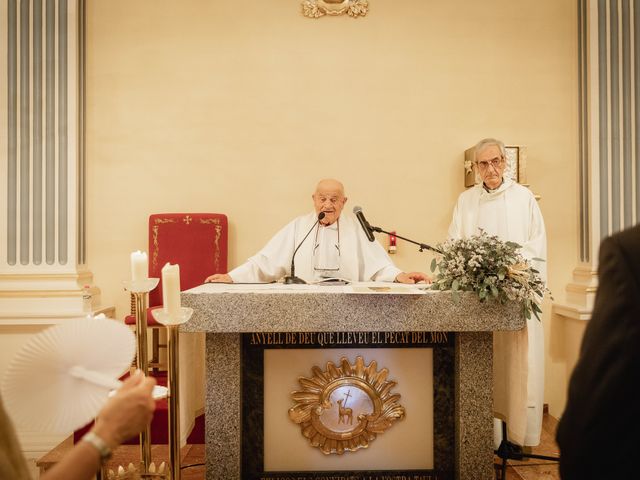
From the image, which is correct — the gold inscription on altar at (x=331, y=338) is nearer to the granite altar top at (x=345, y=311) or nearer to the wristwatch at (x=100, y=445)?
the granite altar top at (x=345, y=311)

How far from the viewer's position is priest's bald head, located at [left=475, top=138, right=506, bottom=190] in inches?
152

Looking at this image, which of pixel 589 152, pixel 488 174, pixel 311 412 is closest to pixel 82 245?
pixel 311 412

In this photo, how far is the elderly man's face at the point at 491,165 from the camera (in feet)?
12.7

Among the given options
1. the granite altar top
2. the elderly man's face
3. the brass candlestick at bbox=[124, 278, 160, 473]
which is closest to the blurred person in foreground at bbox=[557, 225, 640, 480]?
the brass candlestick at bbox=[124, 278, 160, 473]

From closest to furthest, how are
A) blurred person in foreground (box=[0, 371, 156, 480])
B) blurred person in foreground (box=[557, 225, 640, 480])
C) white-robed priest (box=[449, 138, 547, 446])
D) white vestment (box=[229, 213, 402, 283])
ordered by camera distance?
1. blurred person in foreground (box=[557, 225, 640, 480])
2. blurred person in foreground (box=[0, 371, 156, 480])
3. white-robed priest (box=[449, 138, 547, 446])
4. white vestment (box=[229, 213, 402, 283])

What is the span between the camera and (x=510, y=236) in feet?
12.8

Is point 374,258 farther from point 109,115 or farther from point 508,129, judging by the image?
point 109,115

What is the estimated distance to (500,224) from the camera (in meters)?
3.94

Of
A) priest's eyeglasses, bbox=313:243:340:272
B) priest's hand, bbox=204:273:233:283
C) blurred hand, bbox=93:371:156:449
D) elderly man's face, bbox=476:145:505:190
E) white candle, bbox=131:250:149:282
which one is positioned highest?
elderly man's face, bbox=476:145:505:190

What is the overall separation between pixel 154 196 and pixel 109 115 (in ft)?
2.91

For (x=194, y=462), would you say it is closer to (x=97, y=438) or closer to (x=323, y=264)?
(x=323, y=264)

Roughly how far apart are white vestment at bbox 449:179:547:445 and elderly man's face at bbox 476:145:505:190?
0.08 metres

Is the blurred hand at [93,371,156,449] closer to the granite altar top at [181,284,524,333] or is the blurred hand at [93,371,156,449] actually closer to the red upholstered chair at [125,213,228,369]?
the granite altar top at [181,284,524,333]

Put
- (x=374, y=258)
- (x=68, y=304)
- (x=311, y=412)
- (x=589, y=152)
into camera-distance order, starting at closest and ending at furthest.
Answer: (x=311, y=412), (x=374, y=258), (x=68, y=304), (x=589, y=152)
